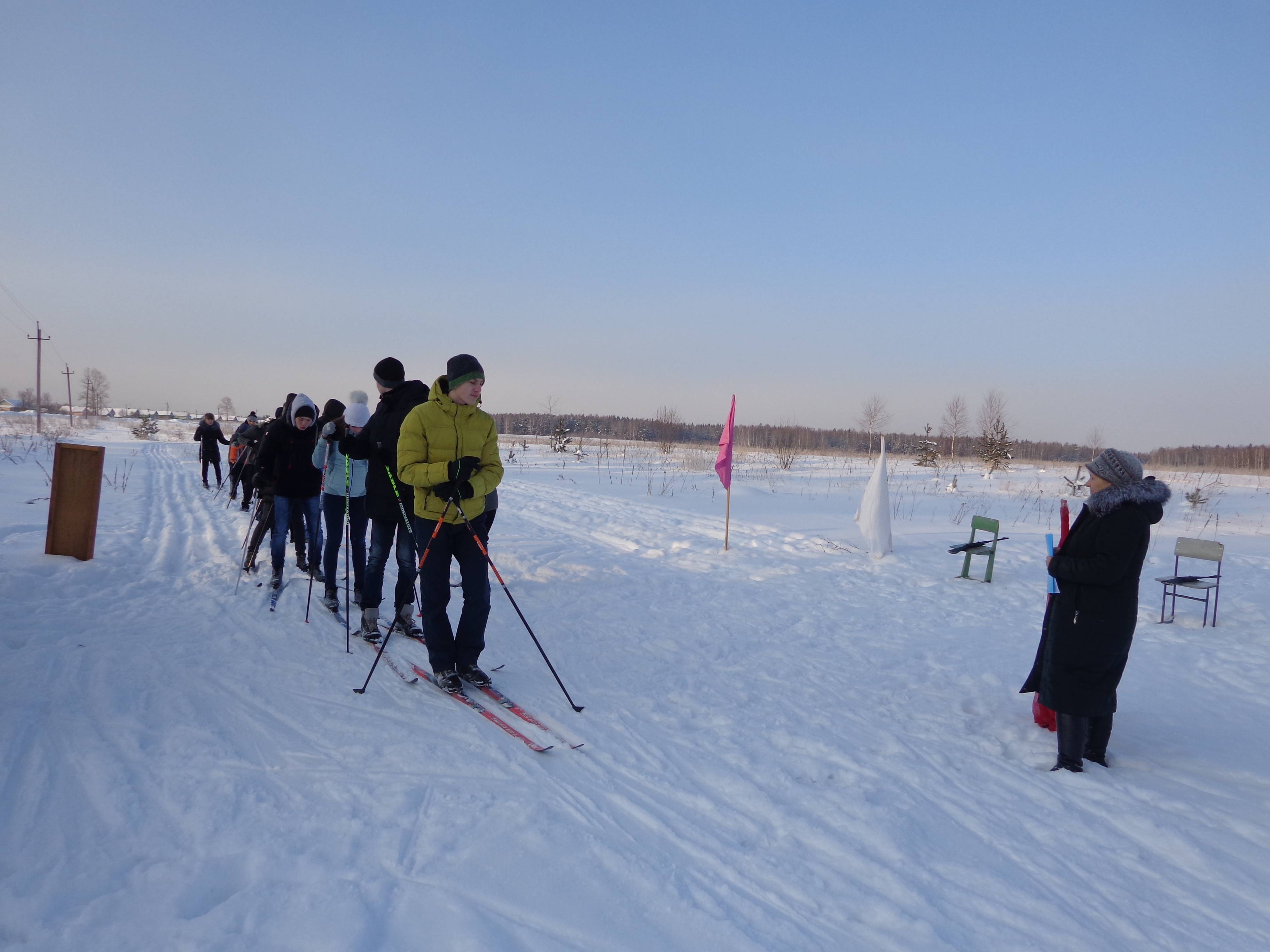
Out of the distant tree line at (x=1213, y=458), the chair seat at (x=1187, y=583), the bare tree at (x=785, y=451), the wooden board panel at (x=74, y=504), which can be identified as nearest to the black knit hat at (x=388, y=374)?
the wooden board panel at (x=74, y=504)

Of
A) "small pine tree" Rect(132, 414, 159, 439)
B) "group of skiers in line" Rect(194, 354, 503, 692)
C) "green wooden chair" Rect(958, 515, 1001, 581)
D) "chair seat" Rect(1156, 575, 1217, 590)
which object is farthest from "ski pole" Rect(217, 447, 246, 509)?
"small pine tree" Rect(132, 414, 159, 439)

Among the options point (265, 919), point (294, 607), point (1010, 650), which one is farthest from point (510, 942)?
point (1010, 650)

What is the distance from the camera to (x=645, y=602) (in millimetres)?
7098

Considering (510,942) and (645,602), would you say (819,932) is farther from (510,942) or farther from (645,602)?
(645,602)

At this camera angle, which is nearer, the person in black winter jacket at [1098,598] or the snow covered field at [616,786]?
the snow covered field at [616,786]

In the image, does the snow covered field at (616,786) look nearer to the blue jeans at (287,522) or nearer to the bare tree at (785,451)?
the blue jeans at (287,522)

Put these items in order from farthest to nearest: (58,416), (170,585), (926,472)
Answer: (58,416) → (926,472) → (170,585)

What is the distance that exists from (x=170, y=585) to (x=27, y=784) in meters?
A: 3.99

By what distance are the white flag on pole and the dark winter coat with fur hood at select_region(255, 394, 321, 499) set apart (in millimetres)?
7141

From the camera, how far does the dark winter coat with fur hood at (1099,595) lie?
351 centimetres

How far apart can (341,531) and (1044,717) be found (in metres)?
5.73

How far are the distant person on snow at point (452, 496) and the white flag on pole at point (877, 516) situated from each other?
668 centimetres

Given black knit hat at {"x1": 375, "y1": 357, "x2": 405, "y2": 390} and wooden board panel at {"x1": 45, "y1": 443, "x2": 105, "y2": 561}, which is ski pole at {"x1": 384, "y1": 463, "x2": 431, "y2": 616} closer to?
Result: black knit hat at {"x1": 375, "y1": 357, "x2": 405, "y2": 390}

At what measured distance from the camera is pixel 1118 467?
3580 mm
